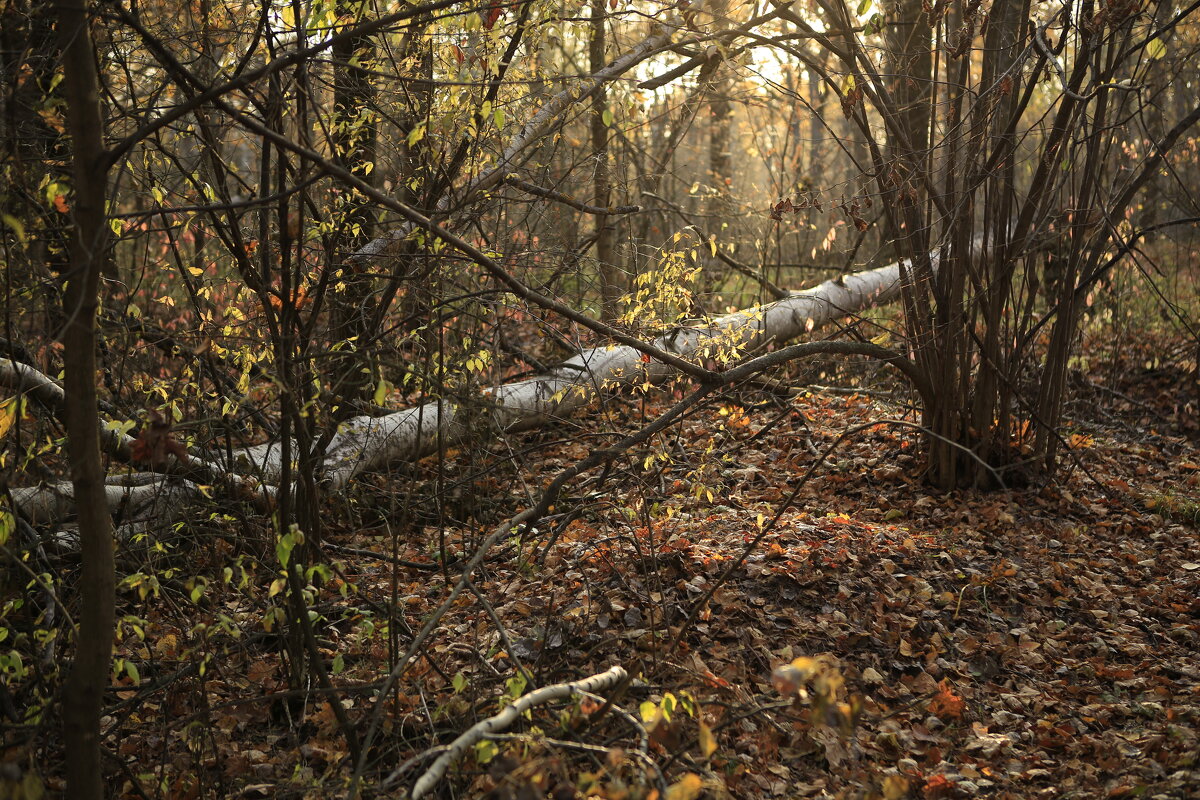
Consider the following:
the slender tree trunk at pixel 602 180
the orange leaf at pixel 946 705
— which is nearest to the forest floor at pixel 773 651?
the orange leaf at pixel 946 705

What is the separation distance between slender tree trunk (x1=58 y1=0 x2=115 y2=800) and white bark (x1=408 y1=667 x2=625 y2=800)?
42.2 inches

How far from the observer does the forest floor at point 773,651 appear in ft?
10.7

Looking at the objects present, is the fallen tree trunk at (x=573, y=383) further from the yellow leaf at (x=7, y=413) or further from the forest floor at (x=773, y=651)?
the yellow leaf at (x=7, y=413)

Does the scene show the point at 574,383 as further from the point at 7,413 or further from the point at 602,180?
the point at 7,413

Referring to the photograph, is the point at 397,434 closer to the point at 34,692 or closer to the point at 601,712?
the point at 34,692

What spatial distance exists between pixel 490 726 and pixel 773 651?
205 centimetres

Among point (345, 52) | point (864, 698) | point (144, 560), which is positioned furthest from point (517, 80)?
point (864, 698)

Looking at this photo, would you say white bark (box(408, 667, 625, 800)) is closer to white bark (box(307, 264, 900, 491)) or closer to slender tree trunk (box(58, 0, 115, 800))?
slender tree trunk (box(58, 0, 115, 800))

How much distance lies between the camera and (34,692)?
371 centimetres

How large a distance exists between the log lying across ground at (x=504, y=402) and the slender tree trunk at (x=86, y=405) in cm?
98

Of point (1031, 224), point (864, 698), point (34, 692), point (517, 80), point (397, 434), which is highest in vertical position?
point (517, 80)

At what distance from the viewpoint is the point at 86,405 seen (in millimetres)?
2518

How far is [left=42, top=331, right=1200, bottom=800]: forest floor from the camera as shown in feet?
10.7

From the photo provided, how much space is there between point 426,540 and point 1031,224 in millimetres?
4381
